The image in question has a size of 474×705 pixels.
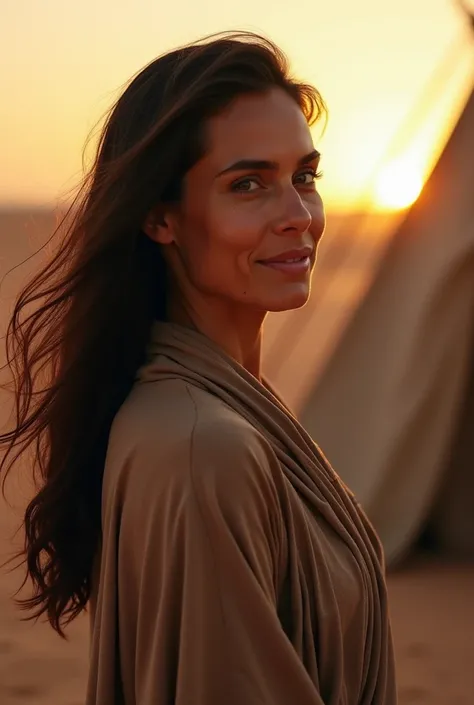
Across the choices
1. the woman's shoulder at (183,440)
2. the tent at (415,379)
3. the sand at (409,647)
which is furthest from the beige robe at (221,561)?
the tent at (415,379)

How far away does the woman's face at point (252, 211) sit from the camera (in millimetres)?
1689

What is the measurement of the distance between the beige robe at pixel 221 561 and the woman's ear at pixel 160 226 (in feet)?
0.48

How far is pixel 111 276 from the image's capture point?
1.75 metres

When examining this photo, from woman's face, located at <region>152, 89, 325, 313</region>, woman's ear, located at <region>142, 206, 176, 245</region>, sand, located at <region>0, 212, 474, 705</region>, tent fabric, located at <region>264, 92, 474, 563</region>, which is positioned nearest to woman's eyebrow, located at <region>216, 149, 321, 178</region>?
woman's face, located at <region>152, 89, 325, 313</region>

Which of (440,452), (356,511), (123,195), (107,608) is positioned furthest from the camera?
(440,452)

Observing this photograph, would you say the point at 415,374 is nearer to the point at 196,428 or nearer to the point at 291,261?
the point at 291,261

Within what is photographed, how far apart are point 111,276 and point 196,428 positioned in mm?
373

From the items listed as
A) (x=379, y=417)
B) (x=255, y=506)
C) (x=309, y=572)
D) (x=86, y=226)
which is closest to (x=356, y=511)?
(x=309, y=572)

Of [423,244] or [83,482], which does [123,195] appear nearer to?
[83,482]

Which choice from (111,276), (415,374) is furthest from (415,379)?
(111,276)

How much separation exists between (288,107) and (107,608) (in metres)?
0.79

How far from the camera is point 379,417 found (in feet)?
21.9

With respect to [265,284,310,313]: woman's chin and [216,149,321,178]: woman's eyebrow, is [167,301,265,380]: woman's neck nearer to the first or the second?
[265,284,310,313]: woman's chin

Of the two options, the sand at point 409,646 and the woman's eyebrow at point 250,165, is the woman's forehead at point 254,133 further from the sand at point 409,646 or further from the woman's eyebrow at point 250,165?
the sand at point 409,646
